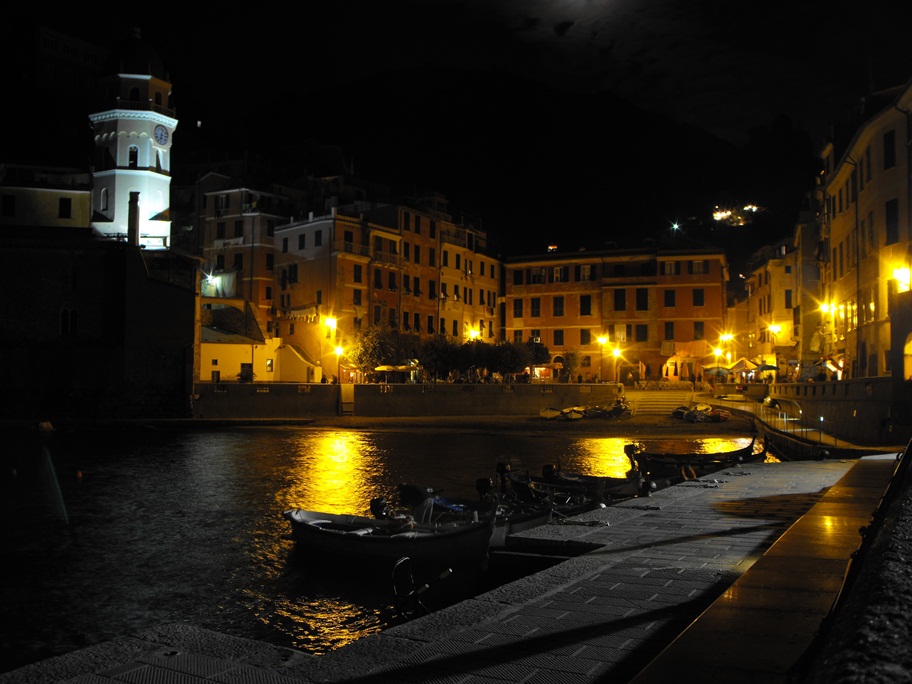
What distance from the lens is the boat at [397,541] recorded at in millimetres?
13898

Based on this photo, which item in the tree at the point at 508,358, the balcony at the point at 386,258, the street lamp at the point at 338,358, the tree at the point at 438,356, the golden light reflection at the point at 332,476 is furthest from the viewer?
the tree at the point at 508,358

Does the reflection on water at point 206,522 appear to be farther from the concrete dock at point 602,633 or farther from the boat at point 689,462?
the boat at point 689,462

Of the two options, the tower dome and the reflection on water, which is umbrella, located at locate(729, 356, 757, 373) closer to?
the reflection on water

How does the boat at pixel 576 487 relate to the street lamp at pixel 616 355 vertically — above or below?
below

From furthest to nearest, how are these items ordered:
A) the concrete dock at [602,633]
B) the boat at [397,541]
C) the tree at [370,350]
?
the tree at [370,350], the boat at [397,541], the concrete dock at [602,633]

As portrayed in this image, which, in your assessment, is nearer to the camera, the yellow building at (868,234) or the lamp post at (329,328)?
the yellow building at (868,234)

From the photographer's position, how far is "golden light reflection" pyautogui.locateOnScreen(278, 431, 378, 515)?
2444 centimetres

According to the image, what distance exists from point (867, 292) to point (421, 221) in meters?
37.5

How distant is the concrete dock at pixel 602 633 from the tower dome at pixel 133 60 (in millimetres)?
57054

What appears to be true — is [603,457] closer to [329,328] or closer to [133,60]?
[329,328]

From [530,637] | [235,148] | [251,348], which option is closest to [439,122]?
[235,148]

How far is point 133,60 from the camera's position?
2237 inches

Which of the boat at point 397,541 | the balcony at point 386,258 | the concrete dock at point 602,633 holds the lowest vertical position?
the boat at point 397,541

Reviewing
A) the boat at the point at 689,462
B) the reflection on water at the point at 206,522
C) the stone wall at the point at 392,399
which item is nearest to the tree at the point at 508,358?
the stone wall at the point at 392,399
